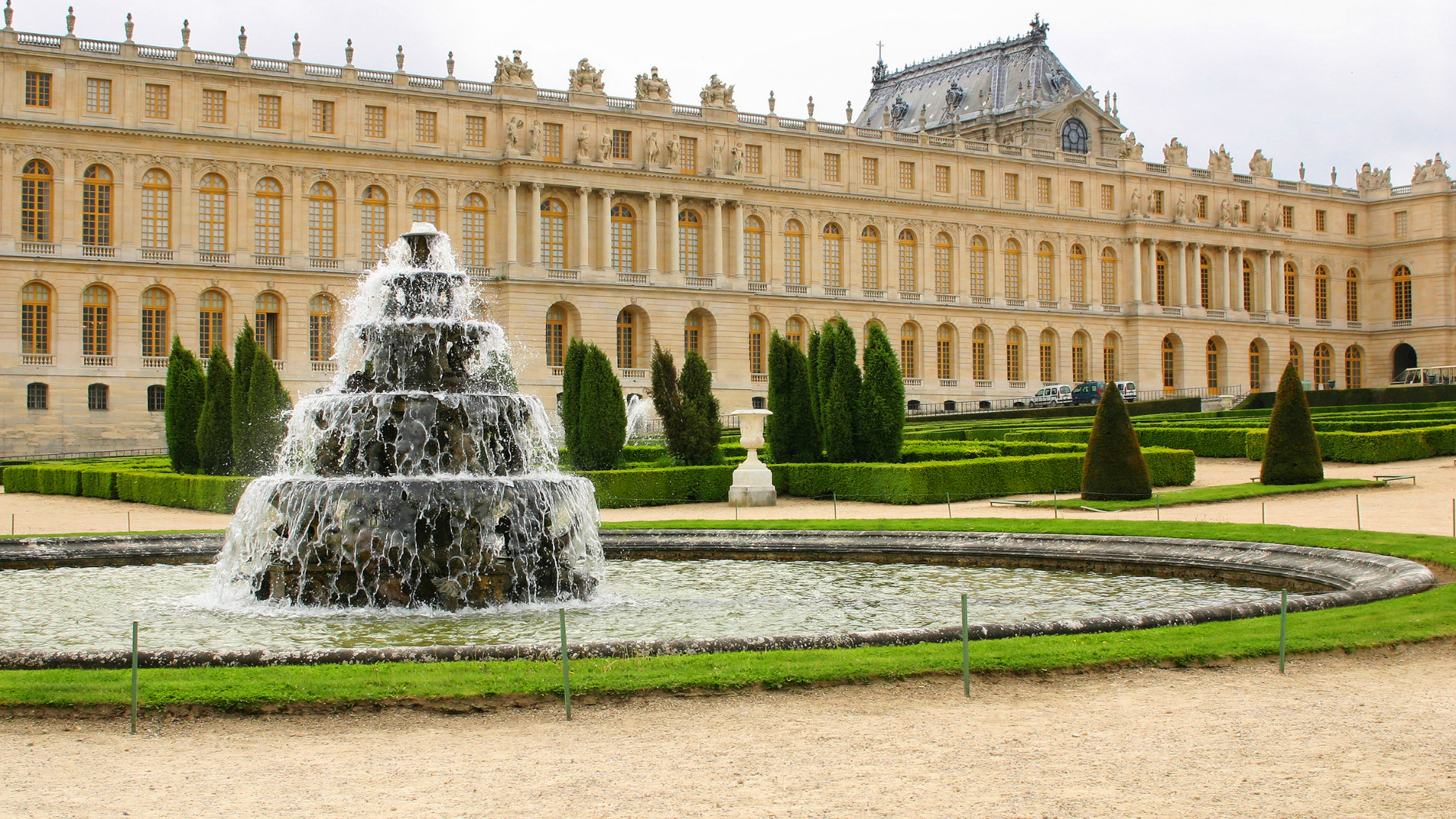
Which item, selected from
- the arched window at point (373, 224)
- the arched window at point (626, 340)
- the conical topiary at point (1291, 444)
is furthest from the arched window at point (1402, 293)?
the conical topiary at point (1291, 444)

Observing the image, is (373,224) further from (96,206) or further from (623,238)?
(623,238)

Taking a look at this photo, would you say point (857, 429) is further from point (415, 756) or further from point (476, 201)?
point (476, 201)

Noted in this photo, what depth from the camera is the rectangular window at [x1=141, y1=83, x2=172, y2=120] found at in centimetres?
4984

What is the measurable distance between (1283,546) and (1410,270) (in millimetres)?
73883

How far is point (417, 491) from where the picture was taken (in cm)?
1312

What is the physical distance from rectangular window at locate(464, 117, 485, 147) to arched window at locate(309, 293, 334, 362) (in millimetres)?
8776

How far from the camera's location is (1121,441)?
22.6m

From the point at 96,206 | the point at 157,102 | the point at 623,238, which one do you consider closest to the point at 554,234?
the point at 623,238

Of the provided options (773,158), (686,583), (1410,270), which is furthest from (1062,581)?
(1410,270)

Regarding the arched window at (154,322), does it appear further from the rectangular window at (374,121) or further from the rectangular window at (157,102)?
the rectangular window at (374,121)

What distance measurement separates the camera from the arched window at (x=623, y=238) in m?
57.9

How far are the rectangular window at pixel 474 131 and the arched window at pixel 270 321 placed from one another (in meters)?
10.3

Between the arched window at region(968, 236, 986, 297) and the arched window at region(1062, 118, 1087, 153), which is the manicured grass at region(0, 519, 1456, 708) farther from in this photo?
the arched window at region(1062, 118, 1087, 153)

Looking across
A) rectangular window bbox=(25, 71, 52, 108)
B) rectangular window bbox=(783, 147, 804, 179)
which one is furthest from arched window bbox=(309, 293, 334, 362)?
rectangular window bbox=(783, 147, 804, 179)
